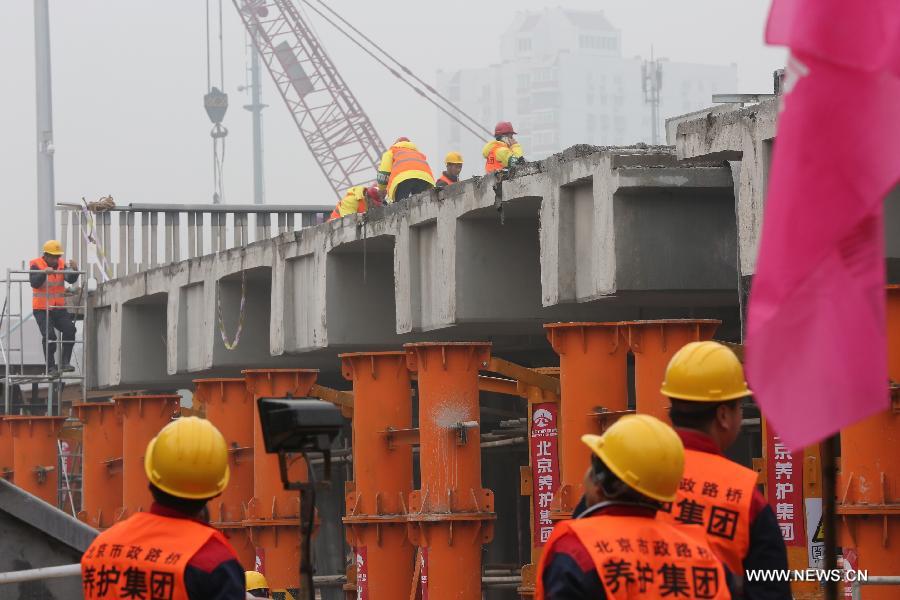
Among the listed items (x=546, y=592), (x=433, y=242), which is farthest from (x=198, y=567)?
(x=433, y=242)

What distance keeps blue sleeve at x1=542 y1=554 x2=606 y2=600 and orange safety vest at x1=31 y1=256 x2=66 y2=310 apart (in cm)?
2368

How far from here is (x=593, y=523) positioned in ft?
16.3

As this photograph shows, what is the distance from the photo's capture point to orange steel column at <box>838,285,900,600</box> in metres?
11.4

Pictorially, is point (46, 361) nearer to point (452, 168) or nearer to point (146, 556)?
point (452, 168)

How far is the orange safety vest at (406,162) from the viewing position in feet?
73.4

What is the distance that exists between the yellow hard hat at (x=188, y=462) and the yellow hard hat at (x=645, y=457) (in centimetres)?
132

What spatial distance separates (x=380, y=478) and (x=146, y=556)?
438 inches

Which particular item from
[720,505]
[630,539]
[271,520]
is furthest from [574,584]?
[271,520]

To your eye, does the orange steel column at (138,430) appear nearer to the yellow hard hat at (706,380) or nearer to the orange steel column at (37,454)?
the orange steel column at (37,454)

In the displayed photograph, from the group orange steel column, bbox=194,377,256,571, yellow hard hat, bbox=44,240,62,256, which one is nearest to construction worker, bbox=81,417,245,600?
orange steel column, bbox=194,377,256,571

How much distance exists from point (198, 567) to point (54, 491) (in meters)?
19.3

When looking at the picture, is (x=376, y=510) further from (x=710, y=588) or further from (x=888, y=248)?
(x=710, y=588)

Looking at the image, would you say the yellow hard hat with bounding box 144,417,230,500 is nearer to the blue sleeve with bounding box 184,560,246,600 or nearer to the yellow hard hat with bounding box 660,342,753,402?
the blue sleeve with bounding box 184,560,246,600

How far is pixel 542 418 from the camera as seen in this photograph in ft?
49.8
